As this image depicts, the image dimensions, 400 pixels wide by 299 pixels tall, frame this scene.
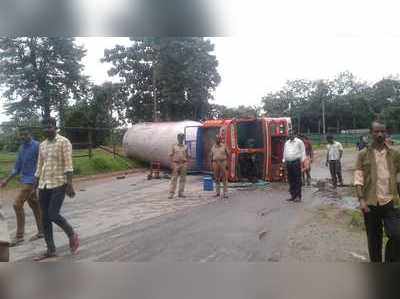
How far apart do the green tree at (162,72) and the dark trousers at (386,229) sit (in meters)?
3.03

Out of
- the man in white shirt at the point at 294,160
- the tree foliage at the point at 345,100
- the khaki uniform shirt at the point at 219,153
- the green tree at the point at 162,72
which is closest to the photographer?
the tree foliage at the point at 345,100

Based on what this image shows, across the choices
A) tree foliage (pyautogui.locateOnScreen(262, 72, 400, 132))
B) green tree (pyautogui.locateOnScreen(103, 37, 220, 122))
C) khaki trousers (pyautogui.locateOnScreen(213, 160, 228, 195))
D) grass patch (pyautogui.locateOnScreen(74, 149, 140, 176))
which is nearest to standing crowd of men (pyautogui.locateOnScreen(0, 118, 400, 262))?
tree foliage (pyautogui.locateOnScreen(262, 72, 400, 132))

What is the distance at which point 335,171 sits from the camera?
365 inches

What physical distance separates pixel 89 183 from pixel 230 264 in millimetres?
3357

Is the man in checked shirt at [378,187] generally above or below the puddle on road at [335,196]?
above

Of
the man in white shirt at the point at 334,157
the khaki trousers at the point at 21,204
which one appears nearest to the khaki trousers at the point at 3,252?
the khaki trousers at the point at 21,204

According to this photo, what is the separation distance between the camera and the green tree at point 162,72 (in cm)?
646

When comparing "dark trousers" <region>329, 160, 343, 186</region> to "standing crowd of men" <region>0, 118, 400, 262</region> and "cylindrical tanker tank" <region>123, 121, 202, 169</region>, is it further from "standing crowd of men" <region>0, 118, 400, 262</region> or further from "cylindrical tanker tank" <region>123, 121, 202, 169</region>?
"cylindrical tanker tank" <region>123, 121, 202, 169</region>

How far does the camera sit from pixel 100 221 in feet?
23.4

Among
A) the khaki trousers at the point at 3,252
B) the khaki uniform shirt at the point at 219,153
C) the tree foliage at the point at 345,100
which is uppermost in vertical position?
the tree foliage at the point at 345,100

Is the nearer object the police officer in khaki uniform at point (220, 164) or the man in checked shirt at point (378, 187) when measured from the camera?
the man in checked shirt at point (378, 187)

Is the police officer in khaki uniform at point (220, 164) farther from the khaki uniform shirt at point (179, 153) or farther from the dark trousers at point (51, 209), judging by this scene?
the dark trousers at point (51, 209)

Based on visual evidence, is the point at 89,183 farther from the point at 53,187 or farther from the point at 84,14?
the point at 84,14

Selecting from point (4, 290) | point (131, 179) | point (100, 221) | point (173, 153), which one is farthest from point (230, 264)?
point (173, 153)
